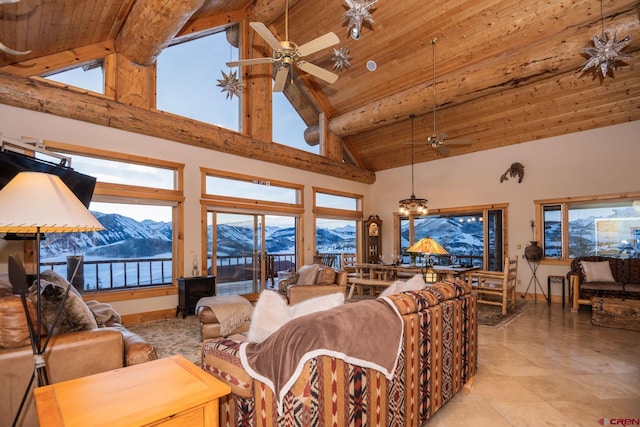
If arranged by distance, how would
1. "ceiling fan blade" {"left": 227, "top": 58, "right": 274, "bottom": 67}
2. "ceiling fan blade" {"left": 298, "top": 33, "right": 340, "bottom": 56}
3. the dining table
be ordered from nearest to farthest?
"ceiling fan blade" {"left": 298, "top": 33, "right": 340, "bottom": 56}, "ceiling fan blade" {"left": 227, "top": 58, "right": 274, "bottom": 67}, the dining table

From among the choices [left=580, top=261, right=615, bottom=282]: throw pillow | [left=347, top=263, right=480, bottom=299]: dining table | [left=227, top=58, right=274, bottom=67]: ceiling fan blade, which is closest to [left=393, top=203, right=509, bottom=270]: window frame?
[left=347, top=263, right=480, bottom=299]: dining table

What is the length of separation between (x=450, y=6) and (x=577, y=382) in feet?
18.1

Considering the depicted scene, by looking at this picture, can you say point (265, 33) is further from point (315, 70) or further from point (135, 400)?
point (135, 400)

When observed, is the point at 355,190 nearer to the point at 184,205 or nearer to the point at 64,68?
the point at 184,205

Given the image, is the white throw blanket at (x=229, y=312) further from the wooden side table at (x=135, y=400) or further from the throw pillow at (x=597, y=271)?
the throw pillow at (x=597, y=271)

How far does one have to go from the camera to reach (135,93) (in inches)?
205

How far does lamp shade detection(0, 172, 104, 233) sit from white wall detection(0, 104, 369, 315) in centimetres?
374

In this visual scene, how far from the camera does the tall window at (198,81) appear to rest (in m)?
5.68

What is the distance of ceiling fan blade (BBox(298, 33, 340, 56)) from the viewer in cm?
331

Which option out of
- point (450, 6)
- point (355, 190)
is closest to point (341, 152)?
point (355, 190)

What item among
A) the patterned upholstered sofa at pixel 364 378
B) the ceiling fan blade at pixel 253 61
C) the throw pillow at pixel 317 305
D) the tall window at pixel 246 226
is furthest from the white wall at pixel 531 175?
the throw pillow at pixel 317 305

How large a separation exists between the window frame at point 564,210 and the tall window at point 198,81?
660 centimetres

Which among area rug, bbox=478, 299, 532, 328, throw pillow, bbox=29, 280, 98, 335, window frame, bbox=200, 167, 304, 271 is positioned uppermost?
window frame, bbox=200, 167, 304, 271

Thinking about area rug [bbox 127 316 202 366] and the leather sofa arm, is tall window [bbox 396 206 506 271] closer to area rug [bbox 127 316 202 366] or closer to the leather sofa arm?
area rug [bbox 127 316 202 366]
